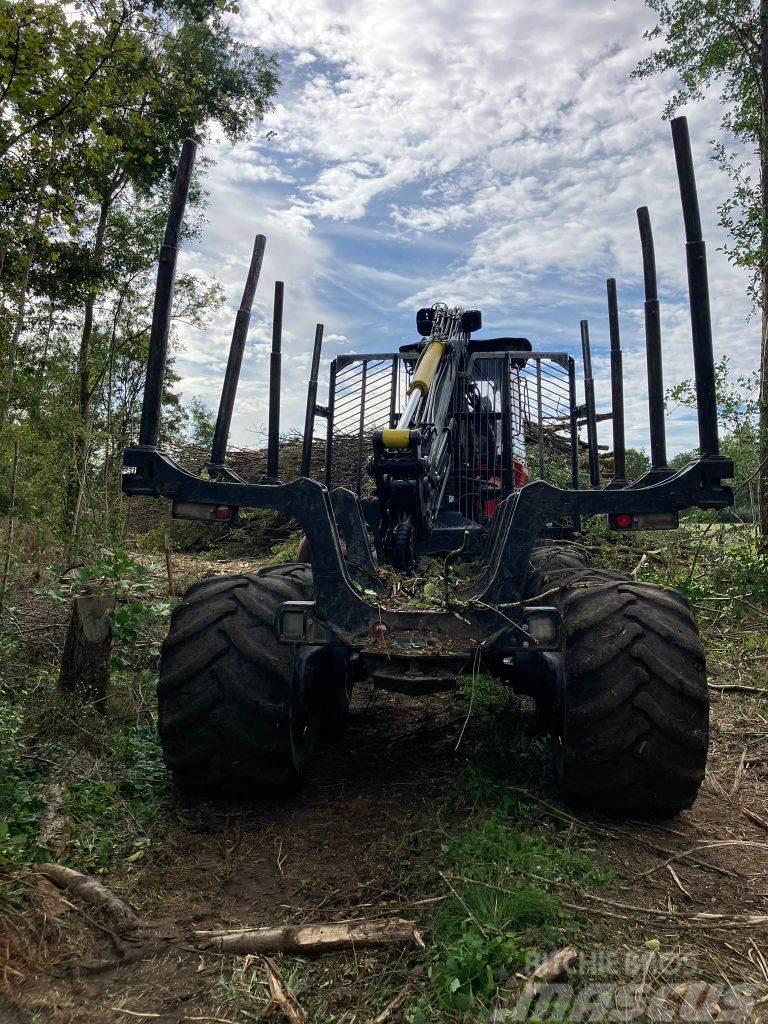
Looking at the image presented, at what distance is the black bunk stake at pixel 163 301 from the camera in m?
3.56

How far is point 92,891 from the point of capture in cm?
275

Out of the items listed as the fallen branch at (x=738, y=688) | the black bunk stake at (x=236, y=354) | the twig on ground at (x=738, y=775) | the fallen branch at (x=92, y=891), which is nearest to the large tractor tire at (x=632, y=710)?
the twig on ground at (x=738, y=775)

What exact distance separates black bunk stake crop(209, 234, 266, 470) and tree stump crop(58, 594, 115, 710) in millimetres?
1405

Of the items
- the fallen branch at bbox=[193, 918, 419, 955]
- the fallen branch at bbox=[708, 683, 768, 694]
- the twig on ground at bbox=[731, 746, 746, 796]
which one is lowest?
the fallen branch at bbox=[193, 918, 419, 955]

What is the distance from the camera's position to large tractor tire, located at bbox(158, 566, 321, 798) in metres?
3.36

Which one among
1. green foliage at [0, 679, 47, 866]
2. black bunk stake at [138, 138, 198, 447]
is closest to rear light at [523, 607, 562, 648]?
black bunk stake at [138, 138, 198, 447]

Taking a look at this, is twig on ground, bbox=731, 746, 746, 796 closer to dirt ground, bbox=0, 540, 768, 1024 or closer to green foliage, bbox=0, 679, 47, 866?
dirt ground, bbox=0, 540, 768, 1024

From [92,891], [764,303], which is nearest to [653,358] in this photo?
[92,891]

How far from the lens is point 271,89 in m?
15.1

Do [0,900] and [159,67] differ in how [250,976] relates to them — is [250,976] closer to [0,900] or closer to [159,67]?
[0,900]

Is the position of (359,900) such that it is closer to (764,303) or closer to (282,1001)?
(282,1001)

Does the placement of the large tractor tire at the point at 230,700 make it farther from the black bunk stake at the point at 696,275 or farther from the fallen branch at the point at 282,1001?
the black bunk stake at the point at 696,275

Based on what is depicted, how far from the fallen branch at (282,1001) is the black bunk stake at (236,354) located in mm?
2613

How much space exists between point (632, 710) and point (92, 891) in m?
2.21
